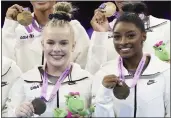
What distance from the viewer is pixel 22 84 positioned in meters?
1.71

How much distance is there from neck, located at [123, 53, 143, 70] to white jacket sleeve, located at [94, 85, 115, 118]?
0.44 feet

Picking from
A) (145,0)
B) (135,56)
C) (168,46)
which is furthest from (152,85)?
(145,0)

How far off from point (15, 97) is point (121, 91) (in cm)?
38

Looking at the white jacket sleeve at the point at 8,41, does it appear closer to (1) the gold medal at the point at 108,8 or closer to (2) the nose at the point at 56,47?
(2) the nose at the point at 56,47

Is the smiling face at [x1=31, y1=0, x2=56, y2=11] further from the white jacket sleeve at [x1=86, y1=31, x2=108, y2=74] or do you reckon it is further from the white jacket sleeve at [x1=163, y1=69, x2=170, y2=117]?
the white jacket sleeve at [x1=163, y1=69, x2=170, y2=117]

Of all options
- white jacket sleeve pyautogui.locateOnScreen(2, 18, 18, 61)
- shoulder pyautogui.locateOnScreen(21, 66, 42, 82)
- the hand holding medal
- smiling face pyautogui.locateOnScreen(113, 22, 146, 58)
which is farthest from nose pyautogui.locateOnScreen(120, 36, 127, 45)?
white jacket sleeve pyautogui.locateOnScreen(2, 18, 18, 61)

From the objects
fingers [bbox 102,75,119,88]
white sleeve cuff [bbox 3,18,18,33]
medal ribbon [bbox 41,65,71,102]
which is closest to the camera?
fingers [bbox 102,75,119,88]

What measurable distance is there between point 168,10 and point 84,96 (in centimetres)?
49

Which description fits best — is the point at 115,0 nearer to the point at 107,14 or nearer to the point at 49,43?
the point at 107,14

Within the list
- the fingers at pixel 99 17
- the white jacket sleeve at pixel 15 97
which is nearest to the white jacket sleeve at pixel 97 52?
the fingers at pixel 99 17

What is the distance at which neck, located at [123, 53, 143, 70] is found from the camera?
1.65 m

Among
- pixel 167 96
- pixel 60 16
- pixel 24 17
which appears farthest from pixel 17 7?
pixel 167 96

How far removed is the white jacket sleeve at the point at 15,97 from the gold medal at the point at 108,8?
1.27 ft

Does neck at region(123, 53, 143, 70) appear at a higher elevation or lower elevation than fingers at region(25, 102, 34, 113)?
higher
